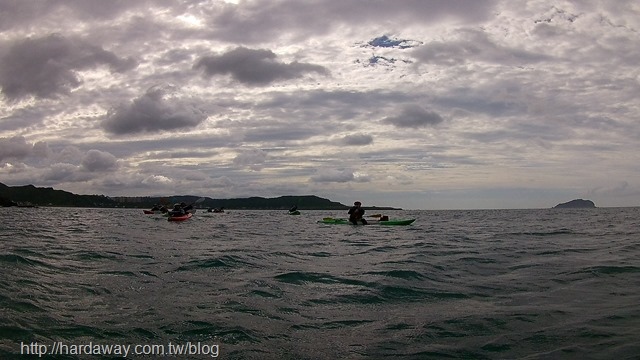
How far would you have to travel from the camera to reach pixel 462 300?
10008 mm

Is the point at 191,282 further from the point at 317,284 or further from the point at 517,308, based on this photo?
the point at 517,308

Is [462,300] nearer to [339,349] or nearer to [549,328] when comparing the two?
[549,328]

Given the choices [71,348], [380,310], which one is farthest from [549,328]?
[71,348]

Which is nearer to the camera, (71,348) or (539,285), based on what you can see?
(71,348)

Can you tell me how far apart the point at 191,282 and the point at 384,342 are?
6.06m

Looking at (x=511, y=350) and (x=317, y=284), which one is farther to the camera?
(x=317, y=284)

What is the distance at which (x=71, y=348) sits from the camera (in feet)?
20.9

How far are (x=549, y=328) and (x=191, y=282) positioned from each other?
806cm

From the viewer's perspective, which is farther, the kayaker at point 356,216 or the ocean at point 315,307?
the kayaker at point 356,216

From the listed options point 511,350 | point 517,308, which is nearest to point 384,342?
point 511,350

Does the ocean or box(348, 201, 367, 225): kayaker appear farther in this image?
box(348, 201, 367, 225): kayaker

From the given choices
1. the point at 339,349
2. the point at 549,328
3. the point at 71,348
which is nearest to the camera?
the point at 71,348

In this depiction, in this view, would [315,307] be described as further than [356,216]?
No

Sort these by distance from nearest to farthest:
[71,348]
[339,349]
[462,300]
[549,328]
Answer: [71,348] < [339,349] < [549,328] < [462,300]
